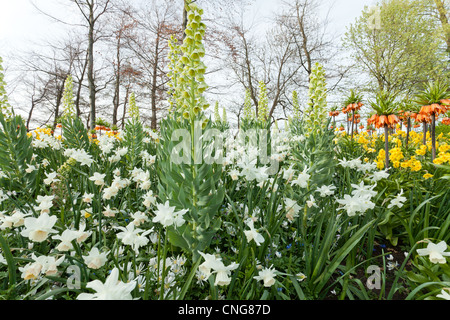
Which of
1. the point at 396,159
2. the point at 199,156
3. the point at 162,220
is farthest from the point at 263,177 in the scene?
the point at 396,159

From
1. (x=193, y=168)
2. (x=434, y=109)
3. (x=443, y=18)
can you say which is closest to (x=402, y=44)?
(x=443, y=18)

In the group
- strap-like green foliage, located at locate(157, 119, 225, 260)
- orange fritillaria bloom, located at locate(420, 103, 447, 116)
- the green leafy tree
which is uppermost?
the green leafy tree

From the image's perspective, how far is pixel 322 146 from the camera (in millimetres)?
2299

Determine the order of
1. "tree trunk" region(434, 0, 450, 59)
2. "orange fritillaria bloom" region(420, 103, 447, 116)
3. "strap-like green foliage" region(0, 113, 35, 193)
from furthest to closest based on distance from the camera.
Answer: "tree trunk" region(434, 0, 450, 59) → "orange fritillaria bloom" region(420, 103, 447, 116) → "strap-like green foliage" region(0, 113, 35, 193)

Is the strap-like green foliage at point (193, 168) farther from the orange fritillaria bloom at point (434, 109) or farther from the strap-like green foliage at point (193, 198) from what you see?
the orange fritillaria bloom at point (434, 109)

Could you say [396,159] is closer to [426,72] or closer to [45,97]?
[426,72]

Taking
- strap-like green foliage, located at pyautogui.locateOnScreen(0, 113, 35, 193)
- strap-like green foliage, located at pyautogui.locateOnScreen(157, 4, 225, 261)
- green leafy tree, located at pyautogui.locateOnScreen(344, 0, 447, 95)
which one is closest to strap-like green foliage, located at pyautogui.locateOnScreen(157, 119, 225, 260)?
strap-like green foliage, located at pyautogui.locateOnScreen(157, 4, 225, 261)

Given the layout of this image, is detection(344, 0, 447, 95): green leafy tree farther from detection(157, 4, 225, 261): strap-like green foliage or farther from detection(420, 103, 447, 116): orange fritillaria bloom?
detection(157, 4, 225, 261): strap-like green foliage

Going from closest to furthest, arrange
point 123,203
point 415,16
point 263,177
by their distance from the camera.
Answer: point 263,177, point 123,203, point 415,16

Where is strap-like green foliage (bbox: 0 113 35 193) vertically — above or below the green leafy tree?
below

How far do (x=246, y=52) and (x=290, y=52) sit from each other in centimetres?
352

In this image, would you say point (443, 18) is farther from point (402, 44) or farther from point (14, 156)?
point (14, 156)

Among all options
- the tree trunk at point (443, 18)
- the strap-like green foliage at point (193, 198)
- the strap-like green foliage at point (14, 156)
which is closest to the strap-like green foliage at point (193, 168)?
the strap-like green foliage at point (193, 198)
